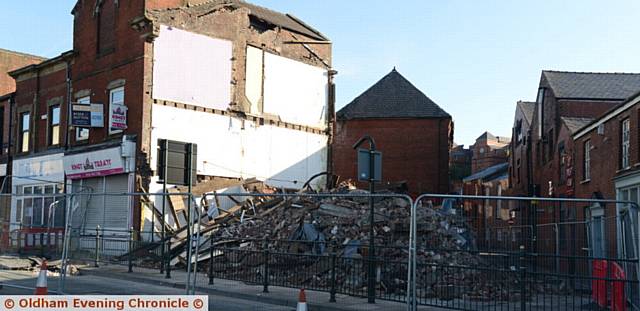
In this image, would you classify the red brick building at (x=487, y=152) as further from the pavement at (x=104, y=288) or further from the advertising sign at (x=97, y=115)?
the pavement at (x=104, y=288)

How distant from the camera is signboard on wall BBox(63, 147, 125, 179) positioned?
28.2 meters

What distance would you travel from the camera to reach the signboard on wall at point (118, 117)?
27.9 meters

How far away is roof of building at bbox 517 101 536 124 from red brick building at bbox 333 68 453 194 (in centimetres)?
506

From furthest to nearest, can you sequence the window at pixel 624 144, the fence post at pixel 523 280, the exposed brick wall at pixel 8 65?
the exposed brick wall at pixel 8 65 < the window at pixel 624 144 < the fence post at pixel 523 280

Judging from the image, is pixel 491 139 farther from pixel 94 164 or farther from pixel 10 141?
pixel 94 164

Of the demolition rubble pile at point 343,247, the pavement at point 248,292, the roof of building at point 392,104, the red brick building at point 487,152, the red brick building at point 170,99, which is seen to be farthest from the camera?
the red brick building at point 487,152

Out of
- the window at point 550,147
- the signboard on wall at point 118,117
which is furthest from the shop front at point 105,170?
the window at point 550,147

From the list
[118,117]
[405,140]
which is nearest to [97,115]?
[118,117]

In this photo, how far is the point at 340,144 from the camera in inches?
1976

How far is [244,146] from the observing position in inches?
1233

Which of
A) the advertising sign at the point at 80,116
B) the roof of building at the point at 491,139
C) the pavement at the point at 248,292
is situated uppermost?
the roof of building at the point at 491,139

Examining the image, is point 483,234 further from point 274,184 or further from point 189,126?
point 274,184

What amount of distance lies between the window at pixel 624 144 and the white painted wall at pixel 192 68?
16.3m

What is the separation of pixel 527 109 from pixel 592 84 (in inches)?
512
